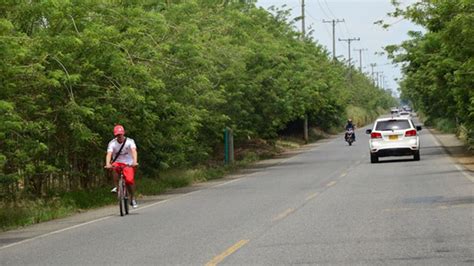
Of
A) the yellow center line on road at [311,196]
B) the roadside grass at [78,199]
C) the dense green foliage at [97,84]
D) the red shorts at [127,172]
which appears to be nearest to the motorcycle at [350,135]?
the roadside grass at [78,199]

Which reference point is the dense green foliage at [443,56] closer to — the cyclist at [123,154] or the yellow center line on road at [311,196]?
the yellow center line on road at [311,196]

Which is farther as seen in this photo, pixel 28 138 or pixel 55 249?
pixel 28 138

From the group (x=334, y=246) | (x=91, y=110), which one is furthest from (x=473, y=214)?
(x=91, y=110)

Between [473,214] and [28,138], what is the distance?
31.4ft

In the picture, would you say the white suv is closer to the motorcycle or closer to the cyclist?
the cyclist

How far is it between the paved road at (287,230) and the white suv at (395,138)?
34.2ft

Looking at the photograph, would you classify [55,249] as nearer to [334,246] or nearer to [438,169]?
[334,246]

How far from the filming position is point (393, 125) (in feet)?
116

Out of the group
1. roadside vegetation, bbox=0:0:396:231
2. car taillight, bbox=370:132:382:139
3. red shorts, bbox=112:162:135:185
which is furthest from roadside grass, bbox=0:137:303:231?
car taillight, bbox=370:132:382:139

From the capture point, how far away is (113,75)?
2177 centimetres

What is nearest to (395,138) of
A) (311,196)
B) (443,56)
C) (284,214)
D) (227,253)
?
(443,56)

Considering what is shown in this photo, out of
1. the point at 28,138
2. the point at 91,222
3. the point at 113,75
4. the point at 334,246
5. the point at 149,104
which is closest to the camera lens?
the point at 334,246

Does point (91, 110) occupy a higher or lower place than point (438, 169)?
higher

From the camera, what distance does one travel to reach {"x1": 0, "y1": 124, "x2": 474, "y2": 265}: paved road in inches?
449
